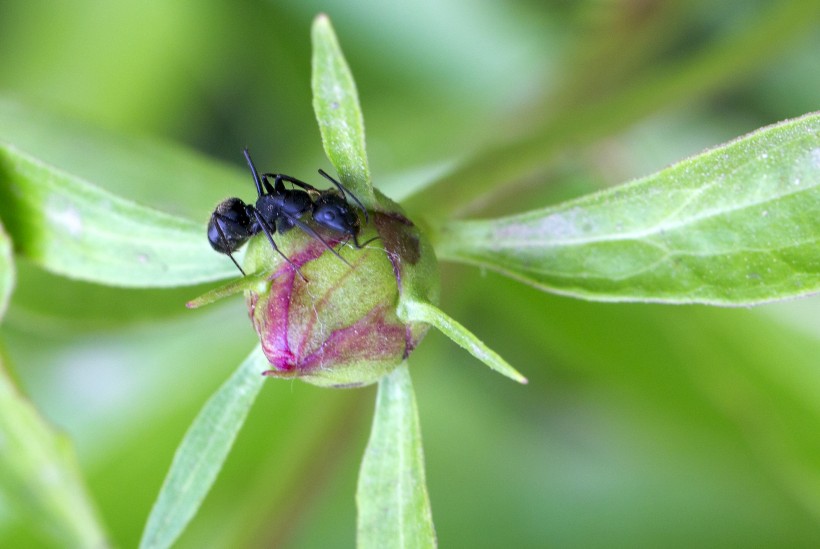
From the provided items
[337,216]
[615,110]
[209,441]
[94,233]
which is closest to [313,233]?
[337,216]

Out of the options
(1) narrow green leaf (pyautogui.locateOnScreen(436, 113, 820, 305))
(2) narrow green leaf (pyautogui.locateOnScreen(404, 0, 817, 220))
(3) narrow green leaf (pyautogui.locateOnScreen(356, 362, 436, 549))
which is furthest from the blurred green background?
(3) narrow green leaf (pyautogui.locateOnScreen(356, 362, 436, 549))

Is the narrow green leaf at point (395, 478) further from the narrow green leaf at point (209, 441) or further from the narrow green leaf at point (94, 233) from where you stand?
the narrow green leaf at point (94, 233)

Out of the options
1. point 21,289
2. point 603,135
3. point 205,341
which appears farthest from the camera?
point 205,341

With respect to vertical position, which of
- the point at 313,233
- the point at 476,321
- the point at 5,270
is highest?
the point at 476,321

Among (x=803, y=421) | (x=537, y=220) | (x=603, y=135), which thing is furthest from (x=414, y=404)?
(x=803, y=421)

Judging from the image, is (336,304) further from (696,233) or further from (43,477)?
(43,477)

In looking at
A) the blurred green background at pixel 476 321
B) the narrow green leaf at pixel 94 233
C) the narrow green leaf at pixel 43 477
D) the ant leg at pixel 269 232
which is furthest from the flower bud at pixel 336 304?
the narrow green leaf at pixel 43 477

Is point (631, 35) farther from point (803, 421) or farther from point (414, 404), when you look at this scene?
point (414, 404)

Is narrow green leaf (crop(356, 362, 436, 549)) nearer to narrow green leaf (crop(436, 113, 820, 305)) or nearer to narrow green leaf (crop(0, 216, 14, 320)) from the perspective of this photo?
narrow green leaf (crop(436, 113, 820, 305))
